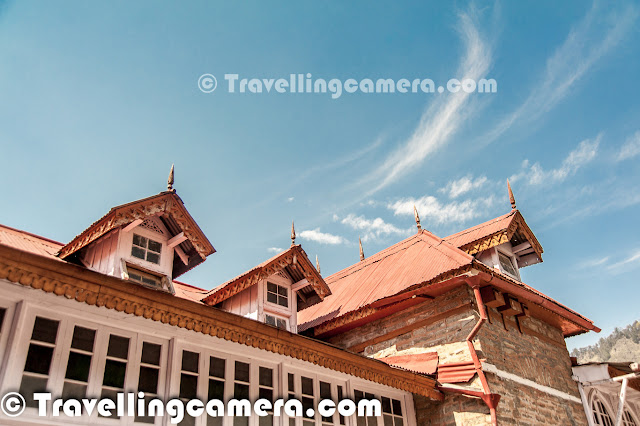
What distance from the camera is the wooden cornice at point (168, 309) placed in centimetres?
547

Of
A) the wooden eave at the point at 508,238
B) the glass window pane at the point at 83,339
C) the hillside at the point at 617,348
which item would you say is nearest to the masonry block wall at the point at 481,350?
the wooden eave at the point at 508,238

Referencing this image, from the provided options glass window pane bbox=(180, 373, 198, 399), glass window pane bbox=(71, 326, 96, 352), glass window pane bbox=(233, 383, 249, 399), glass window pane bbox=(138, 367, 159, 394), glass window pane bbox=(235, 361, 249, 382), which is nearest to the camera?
glass window pane bbox=(71, 326, 96, 352)

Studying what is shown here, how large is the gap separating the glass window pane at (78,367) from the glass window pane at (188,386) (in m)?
1.33

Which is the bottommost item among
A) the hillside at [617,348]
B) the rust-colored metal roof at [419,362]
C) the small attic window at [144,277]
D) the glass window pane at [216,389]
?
the glass window pane at [216,389]

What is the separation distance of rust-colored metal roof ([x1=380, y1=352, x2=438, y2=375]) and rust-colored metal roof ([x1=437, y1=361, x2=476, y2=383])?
172mm

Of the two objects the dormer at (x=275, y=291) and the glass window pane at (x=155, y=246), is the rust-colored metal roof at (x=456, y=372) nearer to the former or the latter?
the dormer at (x=275, y=291)

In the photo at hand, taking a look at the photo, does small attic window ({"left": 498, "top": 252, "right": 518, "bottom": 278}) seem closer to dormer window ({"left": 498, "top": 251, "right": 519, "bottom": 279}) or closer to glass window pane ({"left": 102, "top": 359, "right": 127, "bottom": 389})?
dormer window ({"left": 498, "top": 251, "right": 519, "bottom": 279})

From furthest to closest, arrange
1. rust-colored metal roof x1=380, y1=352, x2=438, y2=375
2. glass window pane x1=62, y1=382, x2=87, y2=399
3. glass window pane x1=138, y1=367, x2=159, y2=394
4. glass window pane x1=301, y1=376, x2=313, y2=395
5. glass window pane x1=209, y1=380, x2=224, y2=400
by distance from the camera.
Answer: rust-colored metal roof x1=380, y1=352, x2=438, y2=375, glass window pane x1=301, y1=376, x2=313, y2=395, glass window pane x1=209, y1=380, x2=224, y2=400, glass window pane x1=138, y1=367, x2=159, y2=394, glass window pane x1=62, y1=382, x2=87, y2=399

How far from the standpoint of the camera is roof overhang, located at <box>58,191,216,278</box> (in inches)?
314

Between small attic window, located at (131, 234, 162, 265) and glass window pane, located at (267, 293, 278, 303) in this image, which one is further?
glass window pane, located at (267, 293, 278, 303)

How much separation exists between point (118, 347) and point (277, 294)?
14.3 ft

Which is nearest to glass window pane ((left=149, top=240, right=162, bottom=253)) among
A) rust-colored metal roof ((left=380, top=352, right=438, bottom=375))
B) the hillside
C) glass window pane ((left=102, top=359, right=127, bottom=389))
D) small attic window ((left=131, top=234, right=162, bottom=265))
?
small attic window ((left=131, top=234, right=162, bottom=265))

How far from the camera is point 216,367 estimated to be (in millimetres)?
7562

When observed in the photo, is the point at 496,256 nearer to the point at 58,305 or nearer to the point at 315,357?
the point at 315,357
